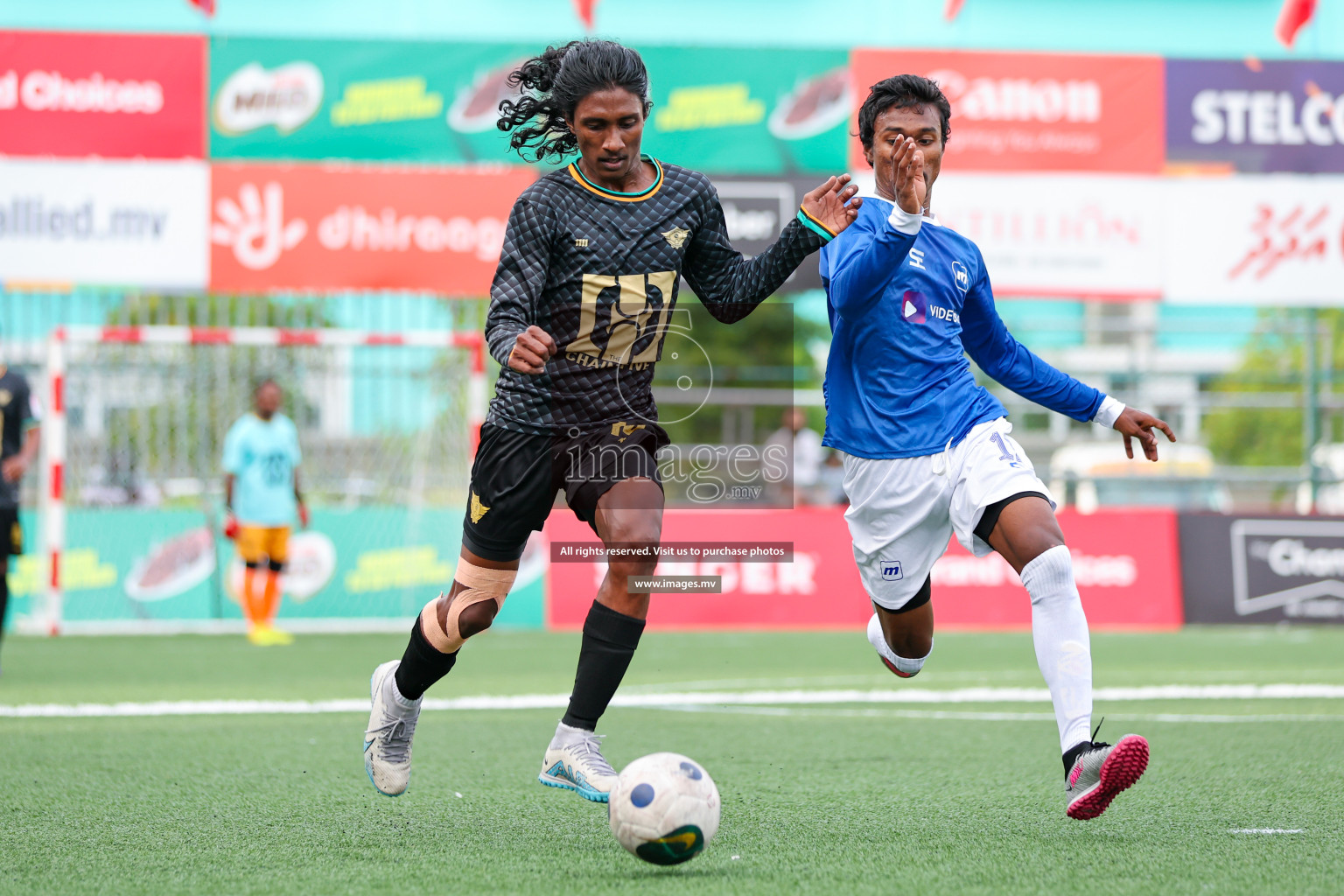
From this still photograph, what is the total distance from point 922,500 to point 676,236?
116cm

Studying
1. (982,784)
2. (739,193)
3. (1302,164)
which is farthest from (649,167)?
(1302,164)

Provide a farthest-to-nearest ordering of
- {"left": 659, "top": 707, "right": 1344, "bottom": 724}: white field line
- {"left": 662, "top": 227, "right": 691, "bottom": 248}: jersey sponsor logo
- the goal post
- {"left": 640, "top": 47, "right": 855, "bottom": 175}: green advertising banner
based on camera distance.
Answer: {"left": 640, "top": 47, "right": 855, "bottom": 175}: green advertising banner, the goal post, {"left": 659, "top": 707, "right": 1344, "bottom": 724}: white field line, {"left": 662, "top": 227, "right": 691, "bottom": 248}: jersey sponsor logo

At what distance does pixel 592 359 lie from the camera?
4.37 meters

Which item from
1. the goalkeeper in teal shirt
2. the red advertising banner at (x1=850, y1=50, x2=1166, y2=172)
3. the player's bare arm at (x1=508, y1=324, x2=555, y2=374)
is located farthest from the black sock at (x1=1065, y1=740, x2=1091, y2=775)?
the red advertising banner at (x1=850, y1=50, x2=1166, y2=172)

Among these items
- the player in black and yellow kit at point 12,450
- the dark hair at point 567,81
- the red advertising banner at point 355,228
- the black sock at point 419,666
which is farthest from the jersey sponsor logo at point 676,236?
the red advertising banner at point 355,228

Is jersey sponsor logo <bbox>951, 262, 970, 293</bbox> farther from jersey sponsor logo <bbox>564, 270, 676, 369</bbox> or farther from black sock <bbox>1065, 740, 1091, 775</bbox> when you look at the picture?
black sock <bbox>1065, 740, 1091, 775</bbox>

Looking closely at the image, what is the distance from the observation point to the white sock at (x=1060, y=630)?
4.24 meters

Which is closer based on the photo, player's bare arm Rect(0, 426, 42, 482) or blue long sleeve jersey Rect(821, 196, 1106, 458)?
blue long sleeve jersey Rect(821, 196, 1106, 458)

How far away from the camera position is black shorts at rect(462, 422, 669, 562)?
4.34 meters

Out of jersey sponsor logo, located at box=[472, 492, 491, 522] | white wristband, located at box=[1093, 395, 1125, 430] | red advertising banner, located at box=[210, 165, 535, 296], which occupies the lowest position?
jersey sponsor logo, located at box=[472, 492, 491, 522]

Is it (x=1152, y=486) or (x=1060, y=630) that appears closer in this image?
(x=1060, y=630)

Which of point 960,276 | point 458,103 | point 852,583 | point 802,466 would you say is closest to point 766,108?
point 458,103

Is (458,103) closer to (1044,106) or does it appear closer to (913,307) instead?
(1044,106)

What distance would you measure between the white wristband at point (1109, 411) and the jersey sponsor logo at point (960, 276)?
0.60 metres
